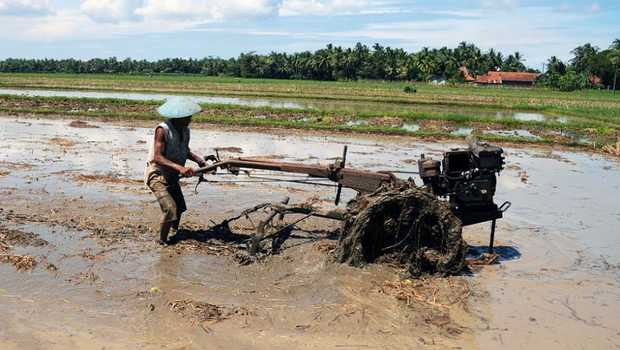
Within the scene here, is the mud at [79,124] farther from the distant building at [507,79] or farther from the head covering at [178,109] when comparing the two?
the distant building at [507,79]

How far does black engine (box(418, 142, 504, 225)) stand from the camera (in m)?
5.90

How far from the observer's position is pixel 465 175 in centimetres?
596

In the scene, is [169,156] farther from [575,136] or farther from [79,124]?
[575,136]

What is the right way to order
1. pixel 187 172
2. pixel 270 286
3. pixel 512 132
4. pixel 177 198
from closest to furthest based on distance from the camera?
1. pixel 270 286
2. pixel 187 172
3. pixel 177 198
4. pixel 512 132

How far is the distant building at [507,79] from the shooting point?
86.6 m

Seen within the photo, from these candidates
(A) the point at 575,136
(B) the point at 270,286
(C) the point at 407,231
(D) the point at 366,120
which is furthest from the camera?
(D) the point at 366,120

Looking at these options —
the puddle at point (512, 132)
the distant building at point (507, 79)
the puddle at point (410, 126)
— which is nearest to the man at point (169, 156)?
the puddle at point (410, 126)

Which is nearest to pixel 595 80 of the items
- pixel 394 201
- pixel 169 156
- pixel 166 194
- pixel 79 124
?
pixel 79 124

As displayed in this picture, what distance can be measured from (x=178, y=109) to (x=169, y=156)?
1.77 ft

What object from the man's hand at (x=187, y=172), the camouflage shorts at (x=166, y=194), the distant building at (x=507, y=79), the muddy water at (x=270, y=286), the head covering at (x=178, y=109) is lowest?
the muddy water at (x=270, y=286)

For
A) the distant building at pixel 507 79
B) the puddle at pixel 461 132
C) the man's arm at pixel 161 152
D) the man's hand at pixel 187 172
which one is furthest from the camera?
the distant building at pixel 507 79

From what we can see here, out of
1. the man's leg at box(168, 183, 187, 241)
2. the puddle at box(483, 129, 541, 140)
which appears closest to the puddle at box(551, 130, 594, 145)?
the puddle at box(483, 129, 541, 140)

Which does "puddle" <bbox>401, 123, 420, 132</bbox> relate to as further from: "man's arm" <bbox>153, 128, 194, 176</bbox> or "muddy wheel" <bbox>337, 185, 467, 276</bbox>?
"man's arm" <bbox>153, 128, 194, 176</bbox>

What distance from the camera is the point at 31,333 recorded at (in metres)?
4.19
